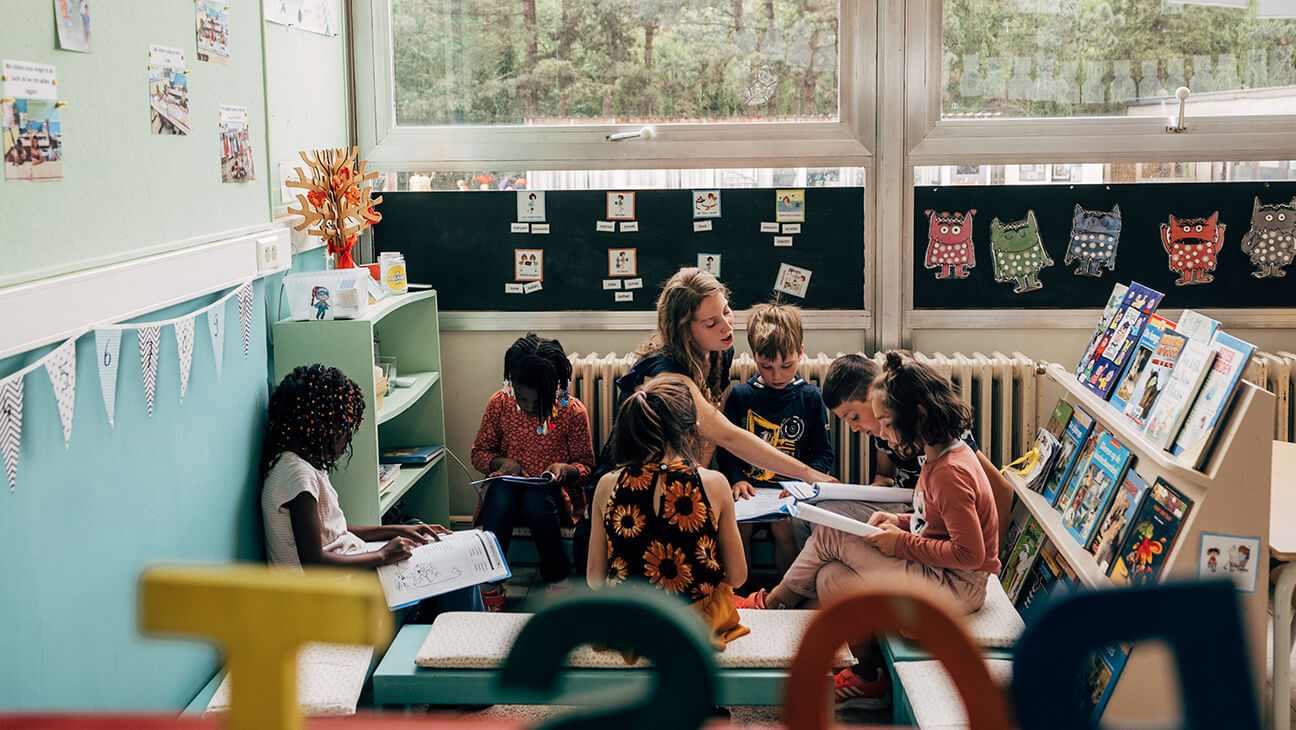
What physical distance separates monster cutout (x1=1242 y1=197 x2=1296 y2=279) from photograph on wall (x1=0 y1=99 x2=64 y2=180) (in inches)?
155

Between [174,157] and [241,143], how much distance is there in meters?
0.42

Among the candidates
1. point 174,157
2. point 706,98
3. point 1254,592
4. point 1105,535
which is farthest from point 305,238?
point 1254,592

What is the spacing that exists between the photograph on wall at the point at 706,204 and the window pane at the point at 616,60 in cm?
30

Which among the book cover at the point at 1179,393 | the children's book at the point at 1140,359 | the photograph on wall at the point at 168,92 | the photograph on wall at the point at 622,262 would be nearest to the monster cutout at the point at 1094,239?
the children's book at the point at 1140,359

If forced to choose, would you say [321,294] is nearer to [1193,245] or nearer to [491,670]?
[491,670]

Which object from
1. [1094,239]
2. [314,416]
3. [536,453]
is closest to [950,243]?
[1094,239]

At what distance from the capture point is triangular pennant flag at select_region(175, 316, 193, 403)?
8.34ft

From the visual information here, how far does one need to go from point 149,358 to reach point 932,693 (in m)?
1.87

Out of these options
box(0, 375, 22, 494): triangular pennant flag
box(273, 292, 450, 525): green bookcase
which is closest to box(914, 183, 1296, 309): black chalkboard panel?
box(273, 292, 450, 525): green bookcase

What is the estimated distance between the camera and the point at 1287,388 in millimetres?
3781

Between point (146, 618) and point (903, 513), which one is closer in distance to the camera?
point (146, 618)

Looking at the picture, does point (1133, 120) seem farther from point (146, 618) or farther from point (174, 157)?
point (146, 618)

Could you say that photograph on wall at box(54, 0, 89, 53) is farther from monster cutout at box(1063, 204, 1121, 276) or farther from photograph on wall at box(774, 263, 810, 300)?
monster cutout at box(1063, 204, 1121, 276)

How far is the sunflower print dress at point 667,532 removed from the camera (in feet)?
8.04
